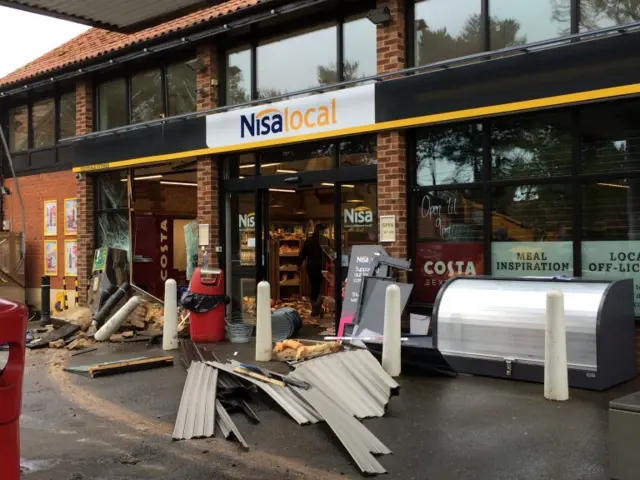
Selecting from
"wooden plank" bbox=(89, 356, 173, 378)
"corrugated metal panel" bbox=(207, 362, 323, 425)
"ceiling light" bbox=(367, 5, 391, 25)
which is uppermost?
"ceiling light" bbox=(367, 5, 391, 25)

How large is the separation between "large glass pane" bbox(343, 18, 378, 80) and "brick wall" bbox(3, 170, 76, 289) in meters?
8.38

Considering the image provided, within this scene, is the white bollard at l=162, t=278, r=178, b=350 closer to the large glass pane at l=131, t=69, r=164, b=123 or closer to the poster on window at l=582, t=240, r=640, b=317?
the large glass pane at l=131, t=69, r=164, b=123

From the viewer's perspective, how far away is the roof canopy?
790 centimetres

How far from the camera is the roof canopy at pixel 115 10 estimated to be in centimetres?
790

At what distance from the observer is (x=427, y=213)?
9398 mm

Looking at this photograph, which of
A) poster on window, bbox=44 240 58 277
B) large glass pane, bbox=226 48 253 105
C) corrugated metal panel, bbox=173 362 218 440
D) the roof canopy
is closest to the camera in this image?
corrugated metal panel, bbox=173 362 218 440

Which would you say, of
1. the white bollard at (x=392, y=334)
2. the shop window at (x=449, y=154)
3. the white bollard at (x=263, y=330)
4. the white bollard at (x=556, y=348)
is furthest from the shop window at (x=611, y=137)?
the white bollard at (x=263, y=330)

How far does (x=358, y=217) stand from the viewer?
10398mm

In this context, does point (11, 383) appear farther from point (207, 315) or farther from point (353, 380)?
point (207, 315)

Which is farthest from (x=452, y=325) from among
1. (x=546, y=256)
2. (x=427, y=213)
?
(x=427, y=213)

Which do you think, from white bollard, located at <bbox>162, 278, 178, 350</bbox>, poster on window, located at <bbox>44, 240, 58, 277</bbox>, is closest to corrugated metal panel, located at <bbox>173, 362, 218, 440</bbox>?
white bollard, located at <bbox>162, 278, 178, 350</bbox>

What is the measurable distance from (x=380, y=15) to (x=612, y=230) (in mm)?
4509

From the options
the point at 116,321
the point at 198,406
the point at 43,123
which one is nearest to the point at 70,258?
the point at 43,123

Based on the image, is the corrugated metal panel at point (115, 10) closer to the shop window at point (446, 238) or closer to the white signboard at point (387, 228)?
the white signboard at point (387, 228)
